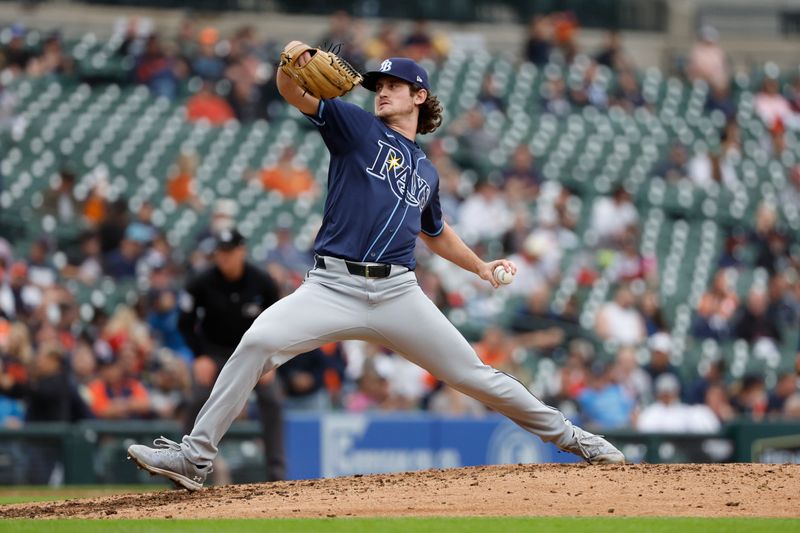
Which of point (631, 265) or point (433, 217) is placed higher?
point (433, 217)

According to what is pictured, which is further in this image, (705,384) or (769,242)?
(769,242)

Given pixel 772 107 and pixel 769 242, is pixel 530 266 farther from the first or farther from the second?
pixel 772 107

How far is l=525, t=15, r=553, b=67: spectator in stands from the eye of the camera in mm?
19641

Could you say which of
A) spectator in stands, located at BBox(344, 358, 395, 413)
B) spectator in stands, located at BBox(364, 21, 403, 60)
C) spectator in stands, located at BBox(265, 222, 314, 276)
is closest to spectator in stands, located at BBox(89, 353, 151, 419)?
spectator in stands, located at BBox(344, 358, 395, 413)

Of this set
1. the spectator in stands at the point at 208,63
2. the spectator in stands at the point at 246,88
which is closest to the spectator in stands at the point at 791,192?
the spectator in stands at the point at 246,88

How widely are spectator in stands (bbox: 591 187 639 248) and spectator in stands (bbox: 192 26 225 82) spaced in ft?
15.6

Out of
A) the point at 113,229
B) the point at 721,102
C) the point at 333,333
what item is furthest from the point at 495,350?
the point at 721,102

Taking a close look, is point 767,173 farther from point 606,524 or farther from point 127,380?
point 606,524

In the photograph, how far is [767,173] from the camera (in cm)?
1844

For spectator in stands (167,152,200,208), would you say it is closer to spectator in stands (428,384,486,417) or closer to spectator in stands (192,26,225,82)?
spectator in stands (192,26,225,82)

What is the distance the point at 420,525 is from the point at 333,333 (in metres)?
0.99

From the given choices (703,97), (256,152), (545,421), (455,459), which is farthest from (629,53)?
(545,421)

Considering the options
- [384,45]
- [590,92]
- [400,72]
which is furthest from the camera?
[590,92]

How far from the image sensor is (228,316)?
8.38m
